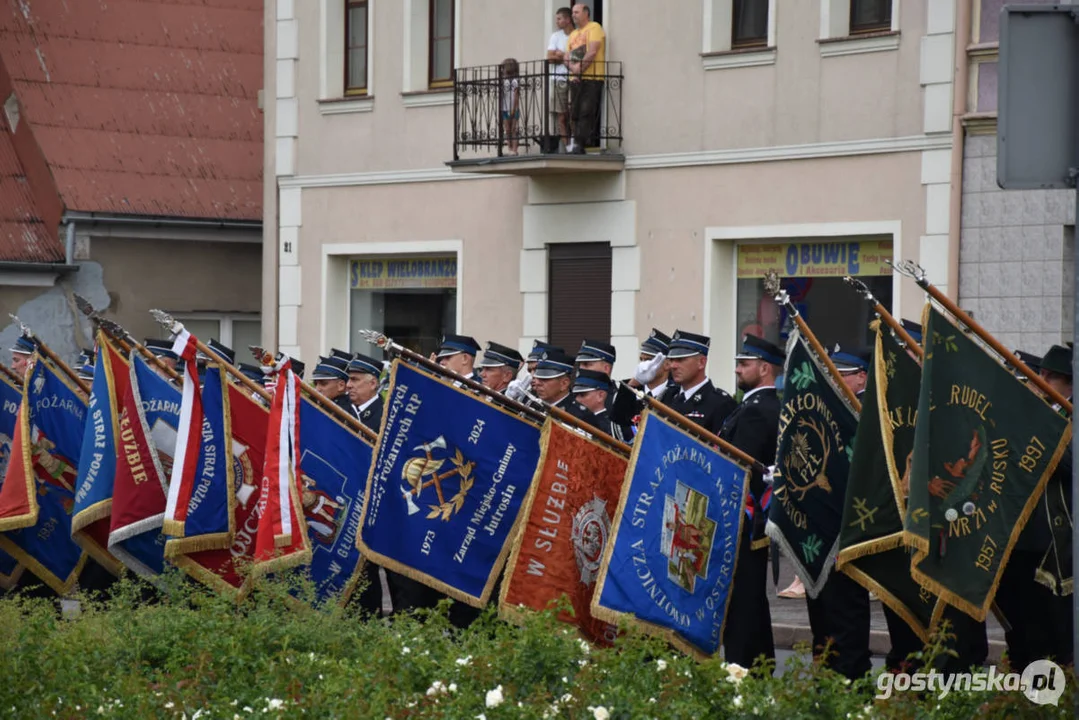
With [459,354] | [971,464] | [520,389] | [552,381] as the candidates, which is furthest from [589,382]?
[971,464]

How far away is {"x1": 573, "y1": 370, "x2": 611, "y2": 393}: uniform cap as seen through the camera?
10.5m

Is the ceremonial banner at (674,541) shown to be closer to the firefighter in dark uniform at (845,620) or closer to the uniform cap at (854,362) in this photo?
the firefighter in dark uniform at (845,620)

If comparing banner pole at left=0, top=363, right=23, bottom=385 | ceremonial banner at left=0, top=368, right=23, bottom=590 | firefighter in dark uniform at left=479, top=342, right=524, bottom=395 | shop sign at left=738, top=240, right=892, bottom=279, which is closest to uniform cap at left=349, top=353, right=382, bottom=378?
firefighter in dark uniform at left=479, top=342, right=524, bottom=395

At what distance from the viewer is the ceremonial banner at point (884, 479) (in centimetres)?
838

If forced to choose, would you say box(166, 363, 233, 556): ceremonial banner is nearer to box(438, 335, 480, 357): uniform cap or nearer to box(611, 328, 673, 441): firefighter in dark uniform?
box(438, 335, 480, 357): uniform cap

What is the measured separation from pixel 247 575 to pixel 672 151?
9.11m

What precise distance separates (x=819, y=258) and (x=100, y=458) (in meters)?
7.90

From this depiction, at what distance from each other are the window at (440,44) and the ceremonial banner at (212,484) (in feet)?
32.0

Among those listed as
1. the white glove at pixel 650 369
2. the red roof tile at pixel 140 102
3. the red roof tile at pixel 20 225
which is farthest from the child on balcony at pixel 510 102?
the white glove at pixel 650 369

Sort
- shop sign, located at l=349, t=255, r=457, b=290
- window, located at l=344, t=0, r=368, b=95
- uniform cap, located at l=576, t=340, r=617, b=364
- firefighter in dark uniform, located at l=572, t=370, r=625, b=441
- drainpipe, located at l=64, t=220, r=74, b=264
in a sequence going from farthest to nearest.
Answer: drainpipe, located at l=64, t=220, r=74, b=264, window, located at l=344, t=0, r=368, b=95, shop sign, located at l=349, t=255, r=457, b=290, uniform cap, located at l=576, t=340, r=617, b=364, firefighter in dark uniform, located at l=572, t=370, r=625, b=441

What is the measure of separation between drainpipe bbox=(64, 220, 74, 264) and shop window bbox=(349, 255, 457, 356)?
167 inches

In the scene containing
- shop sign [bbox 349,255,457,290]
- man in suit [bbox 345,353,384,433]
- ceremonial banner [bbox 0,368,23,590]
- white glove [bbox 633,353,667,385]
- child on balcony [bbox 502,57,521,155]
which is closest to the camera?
white glove [bbox 633,353,667,385]

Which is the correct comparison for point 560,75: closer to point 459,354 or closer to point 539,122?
point 539,122

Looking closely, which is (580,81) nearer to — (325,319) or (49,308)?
(325,319)
